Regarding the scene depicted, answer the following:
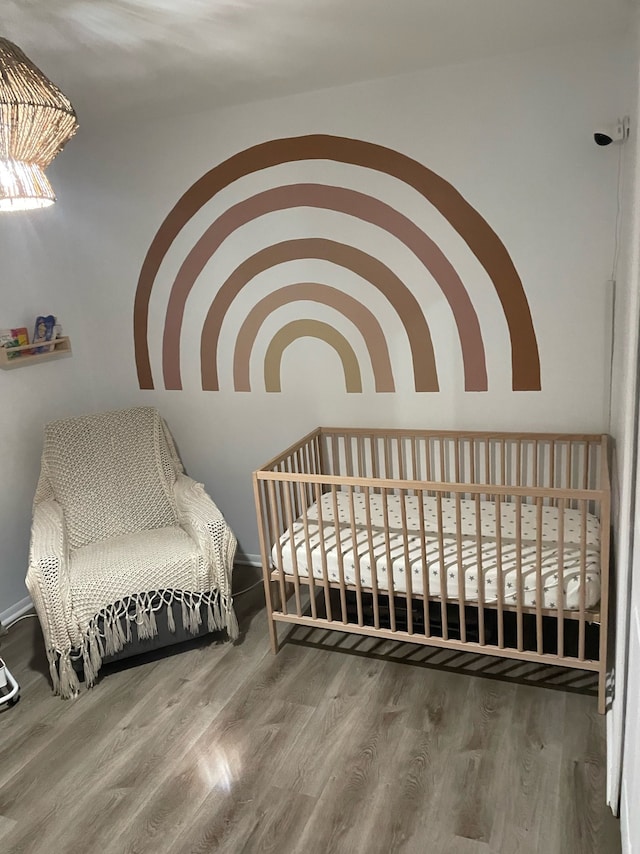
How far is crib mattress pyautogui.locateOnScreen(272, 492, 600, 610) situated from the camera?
2.29 m

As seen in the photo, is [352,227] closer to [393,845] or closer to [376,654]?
[376,654]

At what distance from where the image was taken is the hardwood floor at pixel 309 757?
73.9 inches

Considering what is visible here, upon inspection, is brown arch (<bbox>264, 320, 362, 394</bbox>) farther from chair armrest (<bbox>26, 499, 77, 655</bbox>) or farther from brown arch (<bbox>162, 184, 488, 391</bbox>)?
chair armrest (<bbox>26, 499, 77, 655</bbox>)

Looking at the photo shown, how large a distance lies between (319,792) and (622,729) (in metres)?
0.91

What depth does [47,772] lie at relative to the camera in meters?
2.21

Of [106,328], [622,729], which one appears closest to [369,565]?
[622,729]

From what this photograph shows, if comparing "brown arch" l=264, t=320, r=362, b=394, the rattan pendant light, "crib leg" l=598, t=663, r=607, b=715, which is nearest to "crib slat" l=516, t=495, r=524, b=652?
"crib leg" l=598, t=663, r=607, b=715

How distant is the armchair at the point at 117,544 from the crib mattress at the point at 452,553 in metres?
0.37

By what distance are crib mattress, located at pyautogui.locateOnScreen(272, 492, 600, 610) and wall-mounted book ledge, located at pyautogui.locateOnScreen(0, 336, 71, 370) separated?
5.25ft

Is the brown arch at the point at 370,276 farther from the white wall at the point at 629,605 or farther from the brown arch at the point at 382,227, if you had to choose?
the white wall at the point at 629,605

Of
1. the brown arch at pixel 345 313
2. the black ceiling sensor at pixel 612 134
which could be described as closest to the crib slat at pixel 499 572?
the brown arch at pixel 345 313

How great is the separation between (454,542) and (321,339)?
1.20m

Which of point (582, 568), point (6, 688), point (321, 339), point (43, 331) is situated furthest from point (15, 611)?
point (582, 568)

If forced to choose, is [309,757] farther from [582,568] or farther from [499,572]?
[582,568]
